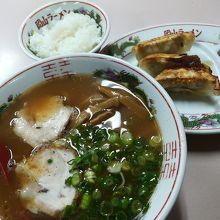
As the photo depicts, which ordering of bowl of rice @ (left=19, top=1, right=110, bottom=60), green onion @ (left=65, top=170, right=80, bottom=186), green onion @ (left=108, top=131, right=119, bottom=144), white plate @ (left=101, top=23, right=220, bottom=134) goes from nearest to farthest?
green onion @ (left=65, top=170, right=80, bottom=186) → green onion @ (left=108, top=131, right=119, bottom=144) → white plate @ (left=101, top=23, right=220, bottom=134) → bowl of rice @ (left=19, top=1, right=110, bottom=60)

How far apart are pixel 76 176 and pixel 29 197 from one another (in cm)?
18

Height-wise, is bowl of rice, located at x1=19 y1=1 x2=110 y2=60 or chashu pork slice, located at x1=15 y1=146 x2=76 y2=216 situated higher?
bowl of rice, located at x1=19 y1=1 x2=110 y2=60

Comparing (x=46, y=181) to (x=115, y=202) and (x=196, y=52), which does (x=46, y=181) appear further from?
(x=196, y=52)

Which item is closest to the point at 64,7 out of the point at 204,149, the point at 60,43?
the point at 60,43

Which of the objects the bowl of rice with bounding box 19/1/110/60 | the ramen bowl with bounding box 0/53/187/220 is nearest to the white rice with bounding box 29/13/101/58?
the bowl of rice with bounding box 19/1/110/60

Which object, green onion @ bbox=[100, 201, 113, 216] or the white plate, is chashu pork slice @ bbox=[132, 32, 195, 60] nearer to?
the white plate

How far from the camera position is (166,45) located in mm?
1808

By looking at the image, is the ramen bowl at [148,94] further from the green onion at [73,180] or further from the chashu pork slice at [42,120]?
the green onion at [73,180]

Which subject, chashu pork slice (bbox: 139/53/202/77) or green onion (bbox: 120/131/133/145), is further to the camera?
chashu pork slice (bbox: 139/53/202/77)

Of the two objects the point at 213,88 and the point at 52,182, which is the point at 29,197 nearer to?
the point at 52,182

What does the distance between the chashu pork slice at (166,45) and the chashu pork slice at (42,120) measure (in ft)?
1.77

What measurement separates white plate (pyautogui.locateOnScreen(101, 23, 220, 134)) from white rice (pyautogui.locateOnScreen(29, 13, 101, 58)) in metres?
0.13

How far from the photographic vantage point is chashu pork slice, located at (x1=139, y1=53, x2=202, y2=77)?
171 cm

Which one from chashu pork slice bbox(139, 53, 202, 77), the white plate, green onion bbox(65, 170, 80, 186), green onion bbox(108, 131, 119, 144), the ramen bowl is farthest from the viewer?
chashu pork slice bbox(139, 53, 202, 77)
